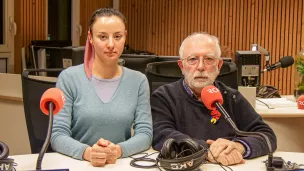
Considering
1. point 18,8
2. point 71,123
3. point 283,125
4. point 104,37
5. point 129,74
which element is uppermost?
point 18,8

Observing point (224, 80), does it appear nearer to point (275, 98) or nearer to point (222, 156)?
point (222, 156)

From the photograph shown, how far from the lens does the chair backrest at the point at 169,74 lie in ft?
9.06

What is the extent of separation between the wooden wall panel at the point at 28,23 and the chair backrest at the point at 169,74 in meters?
3.95

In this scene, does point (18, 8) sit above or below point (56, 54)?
above

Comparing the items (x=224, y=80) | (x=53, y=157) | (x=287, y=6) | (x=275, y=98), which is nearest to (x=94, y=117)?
(x=53, y=157)

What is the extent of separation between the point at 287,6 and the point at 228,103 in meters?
5.72

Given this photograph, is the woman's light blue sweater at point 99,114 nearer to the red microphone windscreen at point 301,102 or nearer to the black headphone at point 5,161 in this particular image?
the black headphone at point 5,161

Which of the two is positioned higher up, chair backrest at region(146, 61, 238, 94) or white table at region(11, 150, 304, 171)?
chair backrest at region(146, 61, 238, 94)

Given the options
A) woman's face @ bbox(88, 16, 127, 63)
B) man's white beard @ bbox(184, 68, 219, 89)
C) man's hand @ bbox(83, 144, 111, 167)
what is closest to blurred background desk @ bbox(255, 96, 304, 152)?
man's white beard @ bbox(184, 68, 219, 89)

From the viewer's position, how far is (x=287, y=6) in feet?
25.1

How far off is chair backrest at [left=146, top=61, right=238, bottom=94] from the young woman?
482 mm

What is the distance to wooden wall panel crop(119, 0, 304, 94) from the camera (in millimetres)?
7719

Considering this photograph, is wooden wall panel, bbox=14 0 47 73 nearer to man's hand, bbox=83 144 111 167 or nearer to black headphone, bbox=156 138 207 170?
man's hand, bbox=83 144 111 167

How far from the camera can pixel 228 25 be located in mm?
8234
